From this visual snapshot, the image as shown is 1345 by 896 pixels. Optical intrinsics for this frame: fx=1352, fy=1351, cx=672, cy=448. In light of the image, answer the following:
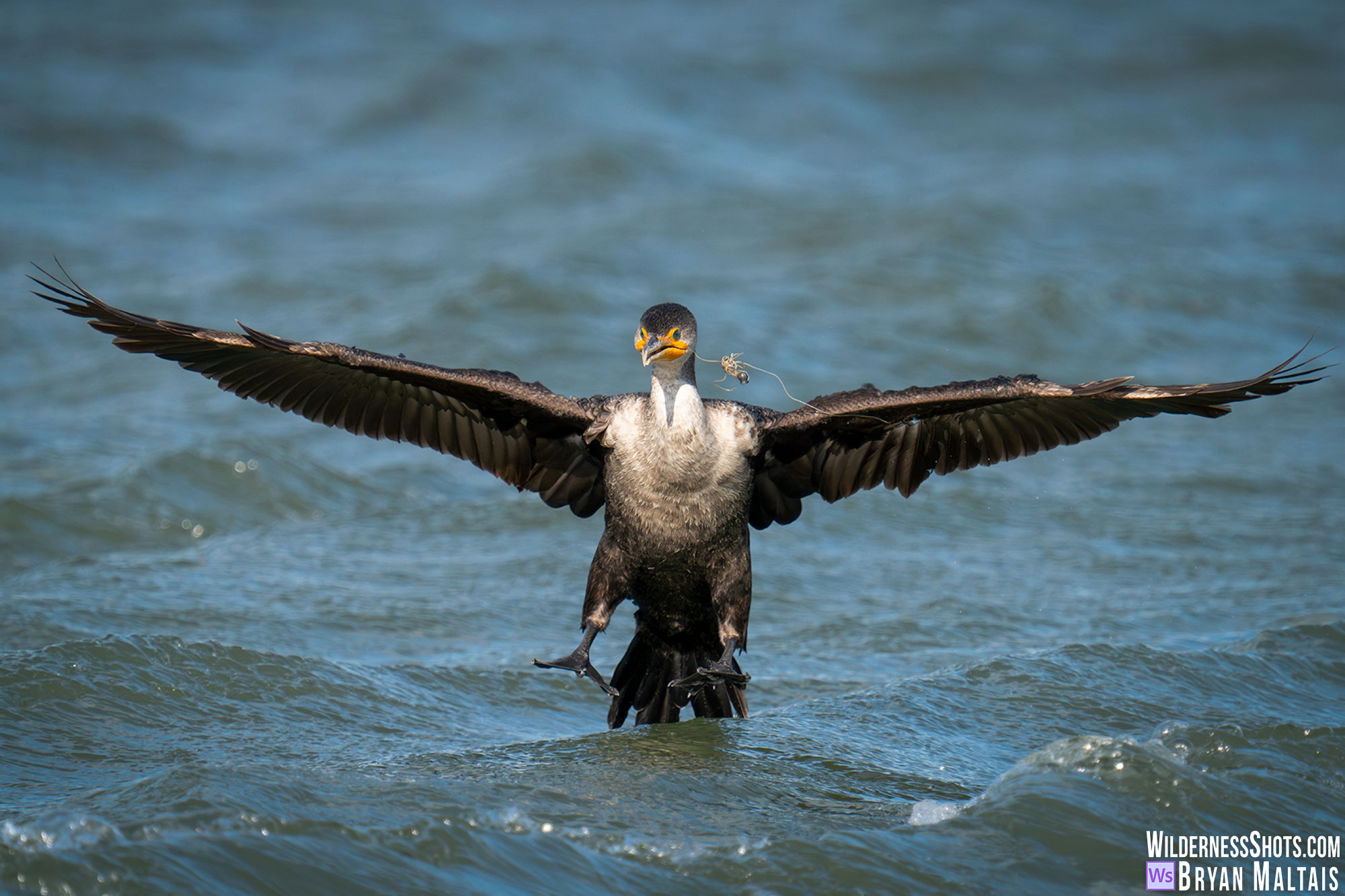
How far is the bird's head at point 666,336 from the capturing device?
576cm

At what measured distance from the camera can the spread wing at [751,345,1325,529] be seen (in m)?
5.56

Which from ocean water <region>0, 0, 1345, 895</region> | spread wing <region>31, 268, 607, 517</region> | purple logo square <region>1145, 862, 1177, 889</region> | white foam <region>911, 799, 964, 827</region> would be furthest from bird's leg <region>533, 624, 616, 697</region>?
purple logo square <region>1145, 862, 1177, 889</region>

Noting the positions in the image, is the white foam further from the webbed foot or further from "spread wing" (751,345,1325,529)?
"spread wing" (751,345,1325,529)

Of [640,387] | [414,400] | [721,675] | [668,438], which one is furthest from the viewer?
[640,387]

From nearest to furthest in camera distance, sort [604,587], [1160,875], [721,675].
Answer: [1160,875]
[721,675]
[604,587]

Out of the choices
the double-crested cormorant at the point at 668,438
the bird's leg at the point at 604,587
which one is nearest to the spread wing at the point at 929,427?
the double-crested cormorant at the point at 668,438

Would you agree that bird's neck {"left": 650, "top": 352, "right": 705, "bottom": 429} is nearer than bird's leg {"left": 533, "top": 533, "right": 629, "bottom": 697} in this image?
Yes

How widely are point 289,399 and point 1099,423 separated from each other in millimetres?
3688

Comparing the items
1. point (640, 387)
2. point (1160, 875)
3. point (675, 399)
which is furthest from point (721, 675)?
point (640, 387)

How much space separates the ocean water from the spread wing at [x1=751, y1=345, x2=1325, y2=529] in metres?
1.06

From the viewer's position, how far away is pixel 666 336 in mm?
5797

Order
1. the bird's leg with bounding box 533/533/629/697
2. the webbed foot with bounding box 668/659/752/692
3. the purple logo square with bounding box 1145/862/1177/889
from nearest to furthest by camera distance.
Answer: the purple logo square with bounding box 1145/862/1177/889 < the webbed foot with bounding box 668/659/752/692 < the bird's leg with bounding box 533/533/629/697

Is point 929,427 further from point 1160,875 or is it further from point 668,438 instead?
point 1160,875

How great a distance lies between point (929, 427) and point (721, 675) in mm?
1525
